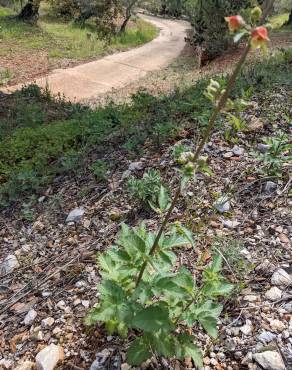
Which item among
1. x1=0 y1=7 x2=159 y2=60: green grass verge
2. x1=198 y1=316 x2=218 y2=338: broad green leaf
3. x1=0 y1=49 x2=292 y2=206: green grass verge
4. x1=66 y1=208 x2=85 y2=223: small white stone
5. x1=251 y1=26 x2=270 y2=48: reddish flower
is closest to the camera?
x1=251 y1=26 x2=270 y2=48: reddish flower

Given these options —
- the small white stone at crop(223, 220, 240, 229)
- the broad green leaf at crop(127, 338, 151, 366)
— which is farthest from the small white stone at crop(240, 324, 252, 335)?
the small white stone at crop(223, 220, 240, 229)

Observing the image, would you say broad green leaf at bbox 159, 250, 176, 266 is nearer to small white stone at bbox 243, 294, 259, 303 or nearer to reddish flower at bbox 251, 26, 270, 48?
small white stone at bbox 243, 294, 259, 303

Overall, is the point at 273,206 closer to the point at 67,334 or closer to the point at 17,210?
the point at 67,334

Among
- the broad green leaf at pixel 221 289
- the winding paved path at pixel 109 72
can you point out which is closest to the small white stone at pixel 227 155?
the broad green leaf at pixel 221 289

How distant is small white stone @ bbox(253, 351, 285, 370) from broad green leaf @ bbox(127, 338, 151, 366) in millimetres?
625

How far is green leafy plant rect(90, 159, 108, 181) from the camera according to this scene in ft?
13.5

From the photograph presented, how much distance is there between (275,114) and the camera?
15.4ft

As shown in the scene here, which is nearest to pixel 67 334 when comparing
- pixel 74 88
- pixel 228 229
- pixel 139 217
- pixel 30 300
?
pixel 30 300

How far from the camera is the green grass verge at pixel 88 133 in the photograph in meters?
4.59

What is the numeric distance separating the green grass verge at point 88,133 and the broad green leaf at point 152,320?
260cm

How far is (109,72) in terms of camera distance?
1446 cm

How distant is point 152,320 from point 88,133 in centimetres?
411

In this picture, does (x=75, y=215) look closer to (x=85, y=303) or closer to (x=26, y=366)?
(x=85, y=303)

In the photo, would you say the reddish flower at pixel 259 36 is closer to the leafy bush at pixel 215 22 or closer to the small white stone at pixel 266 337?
the small white stone at pixel 266 337
